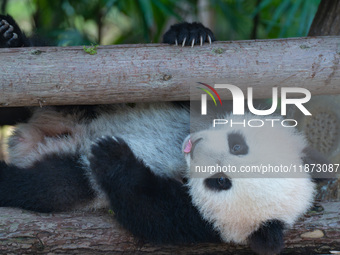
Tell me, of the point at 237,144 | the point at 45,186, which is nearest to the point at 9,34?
the point at 45,186

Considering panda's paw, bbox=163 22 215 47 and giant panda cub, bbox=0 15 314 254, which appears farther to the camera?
panda's paw, bbox=163 22 215 47

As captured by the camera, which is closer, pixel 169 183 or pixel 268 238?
pixel 268 238

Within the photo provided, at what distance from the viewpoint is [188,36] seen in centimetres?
261

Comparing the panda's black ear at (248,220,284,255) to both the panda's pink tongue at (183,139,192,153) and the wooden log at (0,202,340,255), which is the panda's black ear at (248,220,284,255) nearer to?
the wooden log at (0,202,340,255)

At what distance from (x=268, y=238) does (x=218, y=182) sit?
1.33 ft

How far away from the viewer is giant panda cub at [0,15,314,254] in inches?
97.0

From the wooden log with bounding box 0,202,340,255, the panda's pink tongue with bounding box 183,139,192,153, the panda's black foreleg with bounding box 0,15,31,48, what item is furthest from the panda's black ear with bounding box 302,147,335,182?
the panda's black foreleg with bounding box 0,15,31,48

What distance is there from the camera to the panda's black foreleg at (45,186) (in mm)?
2682

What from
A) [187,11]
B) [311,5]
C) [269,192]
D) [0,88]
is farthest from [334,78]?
[187,11]

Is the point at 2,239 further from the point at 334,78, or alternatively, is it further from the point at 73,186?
the point at 334,78

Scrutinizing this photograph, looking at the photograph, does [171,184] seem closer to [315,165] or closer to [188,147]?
[188,147]

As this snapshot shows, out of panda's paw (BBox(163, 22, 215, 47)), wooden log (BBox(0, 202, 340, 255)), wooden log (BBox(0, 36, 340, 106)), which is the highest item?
panda's paw (BBox(163, 22, 215, 47))

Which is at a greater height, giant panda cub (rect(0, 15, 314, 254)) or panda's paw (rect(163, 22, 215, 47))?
panda's paw (rect(163, 22, 215, 47))

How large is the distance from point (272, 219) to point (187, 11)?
3885 millimetres
